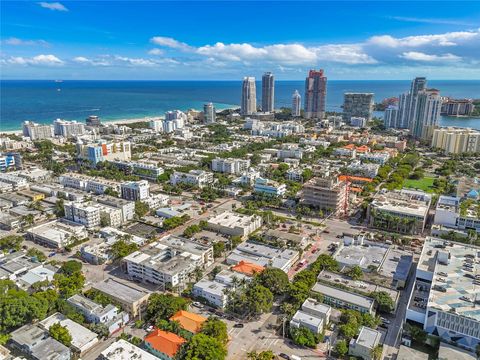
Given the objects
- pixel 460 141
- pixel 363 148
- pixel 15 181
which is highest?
pixel 460 141

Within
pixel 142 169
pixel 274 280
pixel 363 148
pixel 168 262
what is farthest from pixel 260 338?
pixel 363 148

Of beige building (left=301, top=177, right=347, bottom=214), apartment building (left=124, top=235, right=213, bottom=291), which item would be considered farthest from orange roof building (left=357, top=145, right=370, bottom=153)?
apartment building (left=124, top=235, right=213, bottom=291)

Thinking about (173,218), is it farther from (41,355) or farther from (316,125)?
(316,125)

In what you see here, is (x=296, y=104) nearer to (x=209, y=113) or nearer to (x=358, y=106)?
(x=358, y=106)

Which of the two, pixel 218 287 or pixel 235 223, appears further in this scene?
pixel 235 223

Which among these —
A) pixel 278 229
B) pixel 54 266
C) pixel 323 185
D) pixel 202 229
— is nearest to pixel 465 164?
pixel 323 185
